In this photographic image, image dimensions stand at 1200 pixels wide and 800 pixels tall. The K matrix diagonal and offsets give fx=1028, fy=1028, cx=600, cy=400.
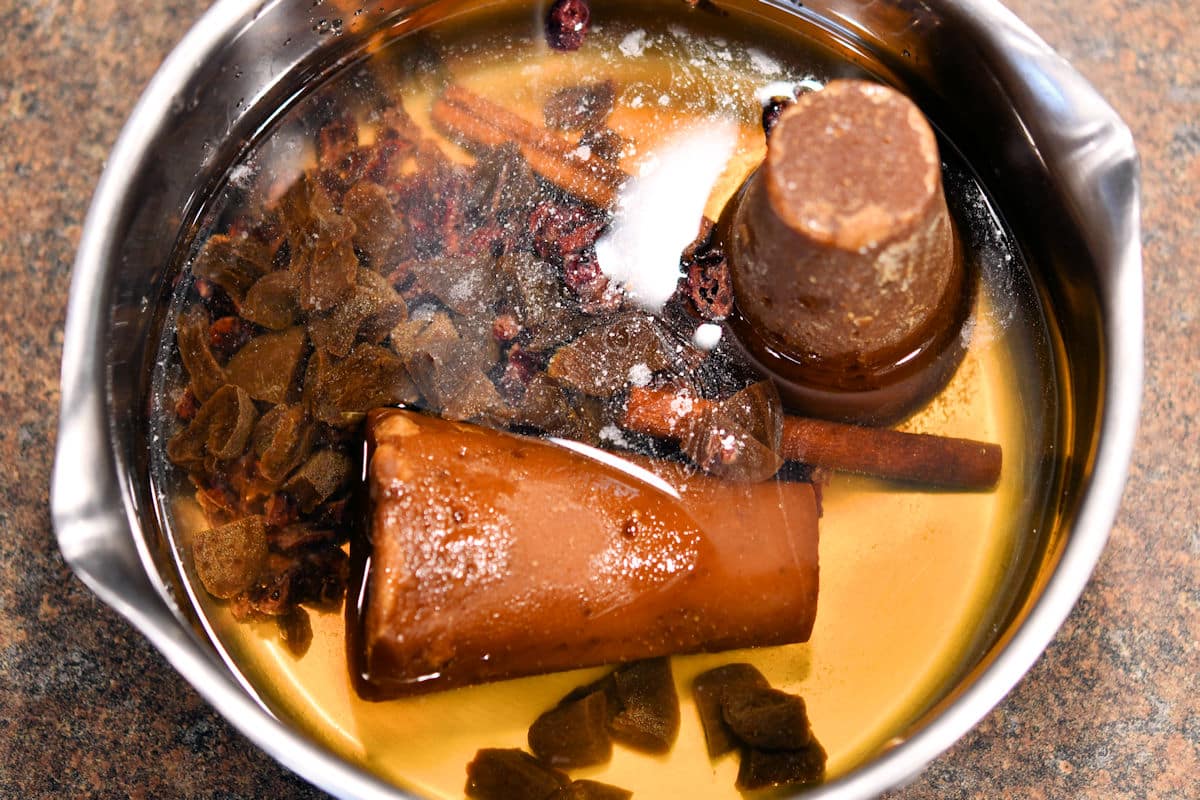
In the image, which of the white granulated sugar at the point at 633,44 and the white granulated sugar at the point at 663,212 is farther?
the white granulated sugar at the point at 633,44

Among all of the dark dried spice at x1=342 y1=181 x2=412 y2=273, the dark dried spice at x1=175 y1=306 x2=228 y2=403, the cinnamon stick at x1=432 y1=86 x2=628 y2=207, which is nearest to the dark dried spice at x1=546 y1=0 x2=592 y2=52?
the cinnamon stick at x1=432 y1=86 x2=628 y2=207

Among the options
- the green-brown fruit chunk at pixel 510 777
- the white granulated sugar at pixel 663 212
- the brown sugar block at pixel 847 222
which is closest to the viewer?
the brown sugar block at pixel 847 222

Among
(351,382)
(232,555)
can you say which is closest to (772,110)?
(351,382)

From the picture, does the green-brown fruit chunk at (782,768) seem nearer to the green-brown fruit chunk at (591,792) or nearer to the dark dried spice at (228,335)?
the green-brown fruit chunk at (591,792)

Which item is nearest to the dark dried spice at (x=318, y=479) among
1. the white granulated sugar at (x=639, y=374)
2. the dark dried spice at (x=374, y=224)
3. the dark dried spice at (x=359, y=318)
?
the dark dried spice at (x=359, y=318)

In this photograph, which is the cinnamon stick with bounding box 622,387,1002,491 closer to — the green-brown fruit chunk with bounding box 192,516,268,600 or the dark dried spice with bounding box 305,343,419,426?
the dark dried spice with bounding box 305,343,419,426

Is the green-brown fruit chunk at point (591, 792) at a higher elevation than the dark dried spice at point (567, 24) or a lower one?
lower

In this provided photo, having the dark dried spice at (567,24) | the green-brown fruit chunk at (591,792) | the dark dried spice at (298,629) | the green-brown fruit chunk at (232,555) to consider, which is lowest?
the green-brown fruit chunk at (591,792)
